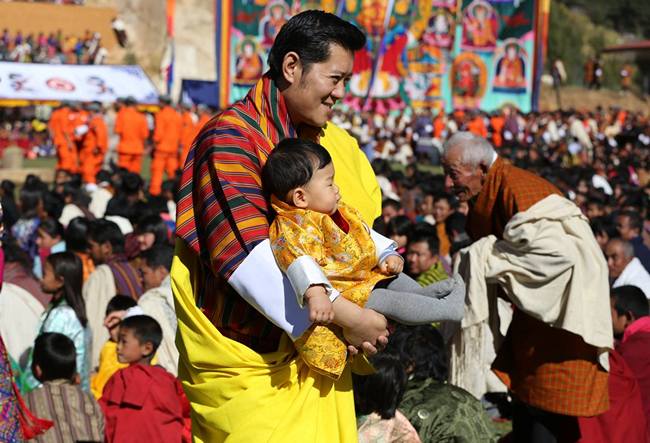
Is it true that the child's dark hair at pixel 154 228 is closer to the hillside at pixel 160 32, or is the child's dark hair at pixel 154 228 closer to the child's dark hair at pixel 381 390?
the child's dark hair at pixel 381 390

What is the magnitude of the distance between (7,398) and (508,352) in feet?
7.16

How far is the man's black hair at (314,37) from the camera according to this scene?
2.81 meters

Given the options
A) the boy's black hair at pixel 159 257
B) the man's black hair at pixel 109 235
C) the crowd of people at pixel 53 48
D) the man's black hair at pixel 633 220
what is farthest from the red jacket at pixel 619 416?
the crowd of people at pixel 53 48

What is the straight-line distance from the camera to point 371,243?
275 cm

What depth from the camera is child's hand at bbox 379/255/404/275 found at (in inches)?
108

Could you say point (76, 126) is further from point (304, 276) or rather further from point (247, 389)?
point (304, 276)

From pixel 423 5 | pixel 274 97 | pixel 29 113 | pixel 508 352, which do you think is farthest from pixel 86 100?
pixel 274 97

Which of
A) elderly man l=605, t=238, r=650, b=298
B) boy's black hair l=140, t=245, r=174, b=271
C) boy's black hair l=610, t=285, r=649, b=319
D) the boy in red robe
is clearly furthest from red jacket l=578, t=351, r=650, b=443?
boy's black hair l=140, t=245, r=174, b=271

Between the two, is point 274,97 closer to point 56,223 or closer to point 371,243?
point 371,243

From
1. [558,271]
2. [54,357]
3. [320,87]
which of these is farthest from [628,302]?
[320,87]

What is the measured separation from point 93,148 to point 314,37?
15211mm

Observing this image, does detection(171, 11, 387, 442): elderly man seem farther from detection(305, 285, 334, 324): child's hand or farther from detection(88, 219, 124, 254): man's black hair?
detection(88, 219, 124, 254): man's black hair

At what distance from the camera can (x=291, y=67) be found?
2.87 meters

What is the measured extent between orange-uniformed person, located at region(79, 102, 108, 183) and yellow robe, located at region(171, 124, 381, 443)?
14982 mm
